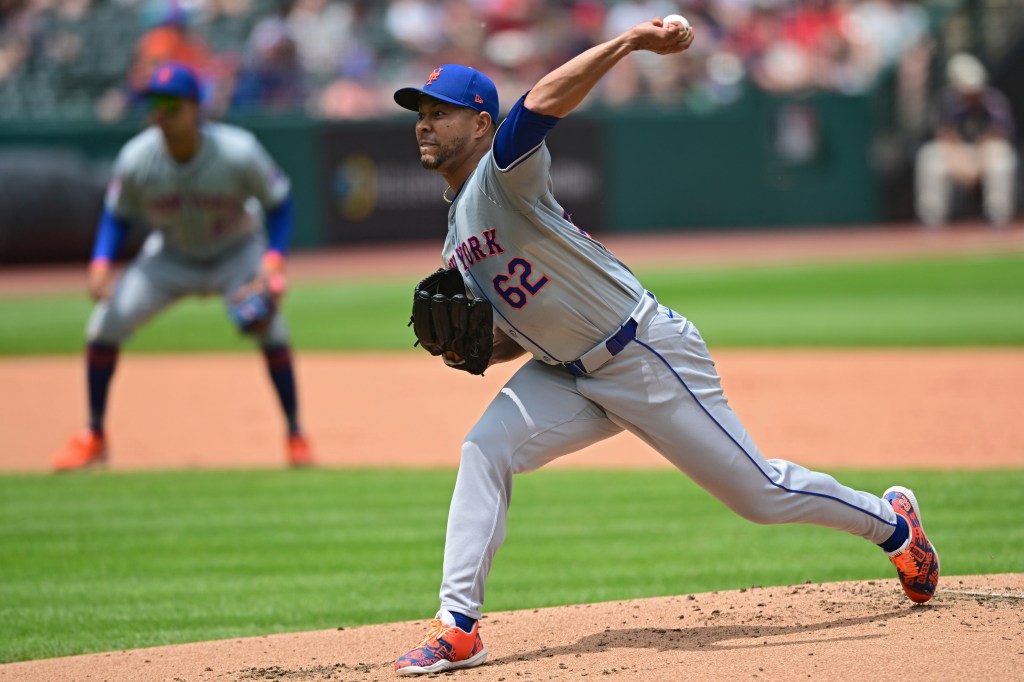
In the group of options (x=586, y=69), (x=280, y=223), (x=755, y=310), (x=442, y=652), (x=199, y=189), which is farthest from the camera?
(x=755, y=310)

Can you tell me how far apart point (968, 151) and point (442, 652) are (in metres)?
18.4

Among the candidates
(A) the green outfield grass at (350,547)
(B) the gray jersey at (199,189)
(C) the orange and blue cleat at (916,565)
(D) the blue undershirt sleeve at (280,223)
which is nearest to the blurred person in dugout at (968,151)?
(A) the green outfield grass at (350,547)

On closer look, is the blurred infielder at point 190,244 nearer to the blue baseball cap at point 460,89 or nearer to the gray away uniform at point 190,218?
the gray away uniform at point 190,218

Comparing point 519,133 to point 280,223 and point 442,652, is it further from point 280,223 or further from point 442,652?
point 280,223

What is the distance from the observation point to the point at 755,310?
15094 mm

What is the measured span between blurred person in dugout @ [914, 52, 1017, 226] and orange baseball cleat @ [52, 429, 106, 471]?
1545 cm

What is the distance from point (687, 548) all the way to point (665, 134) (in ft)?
51.5

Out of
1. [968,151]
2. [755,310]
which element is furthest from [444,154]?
[968,151]

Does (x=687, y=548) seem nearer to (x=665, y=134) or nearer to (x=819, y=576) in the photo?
(x=819, y=576)

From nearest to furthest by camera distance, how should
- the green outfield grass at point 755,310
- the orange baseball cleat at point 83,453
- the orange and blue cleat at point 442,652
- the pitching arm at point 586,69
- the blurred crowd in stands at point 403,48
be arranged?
the pitching arm at point 586,69 < the orange and blue cleat at point 442,652 < the orange baseball cleat at point 83,453 < the green outfield grass at point 755,310 < the blurred crowd in stands at point 403,48

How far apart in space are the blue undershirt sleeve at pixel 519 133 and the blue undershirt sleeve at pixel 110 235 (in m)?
4.95

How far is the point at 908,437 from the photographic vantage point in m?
8.84

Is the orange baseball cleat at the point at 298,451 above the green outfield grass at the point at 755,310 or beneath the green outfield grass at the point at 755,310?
beneath

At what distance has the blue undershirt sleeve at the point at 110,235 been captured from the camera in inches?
330
